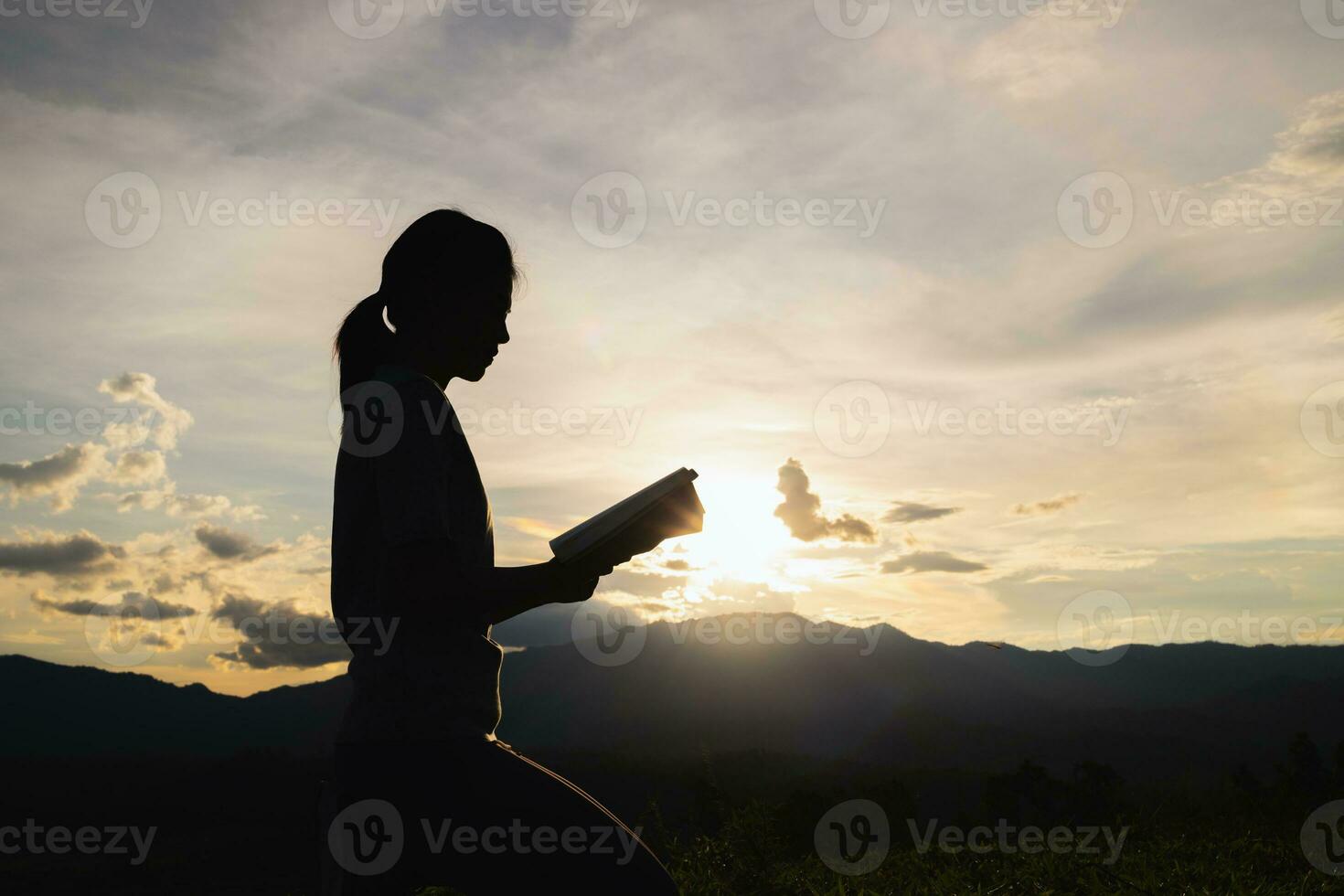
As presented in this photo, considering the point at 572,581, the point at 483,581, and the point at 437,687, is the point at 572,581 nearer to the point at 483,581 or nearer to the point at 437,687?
the point at 483,581

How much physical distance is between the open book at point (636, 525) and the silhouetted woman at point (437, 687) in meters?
0.06

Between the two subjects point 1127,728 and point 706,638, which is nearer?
point 706,638

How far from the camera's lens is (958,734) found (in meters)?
191

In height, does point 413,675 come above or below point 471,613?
below

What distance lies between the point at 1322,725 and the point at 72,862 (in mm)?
190066

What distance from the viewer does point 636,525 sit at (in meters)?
2.44

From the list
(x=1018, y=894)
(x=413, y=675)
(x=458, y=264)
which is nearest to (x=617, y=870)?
(x=413, y=675)

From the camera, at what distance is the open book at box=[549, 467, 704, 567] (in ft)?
7.87

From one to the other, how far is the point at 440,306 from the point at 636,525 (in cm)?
92

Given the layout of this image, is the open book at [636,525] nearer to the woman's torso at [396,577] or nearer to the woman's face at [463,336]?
the woman's torso at [396,577]

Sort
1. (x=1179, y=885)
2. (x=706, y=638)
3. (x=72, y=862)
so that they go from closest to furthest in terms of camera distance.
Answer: (x=1179, y=885) → (x=706, y=638) → (x=72, y=862)

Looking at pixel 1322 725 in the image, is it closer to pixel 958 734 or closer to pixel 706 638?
pixel 958 734

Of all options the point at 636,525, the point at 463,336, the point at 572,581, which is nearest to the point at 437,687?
the point at 572,581

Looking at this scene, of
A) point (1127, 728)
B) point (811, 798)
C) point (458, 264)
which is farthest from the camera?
point (1127, 728)
